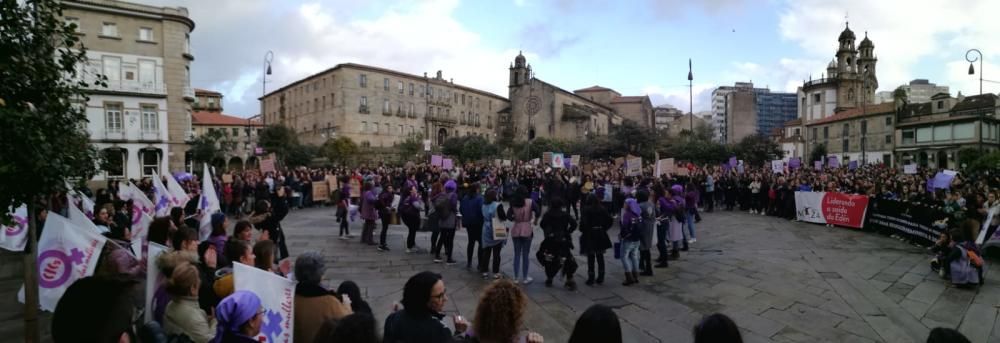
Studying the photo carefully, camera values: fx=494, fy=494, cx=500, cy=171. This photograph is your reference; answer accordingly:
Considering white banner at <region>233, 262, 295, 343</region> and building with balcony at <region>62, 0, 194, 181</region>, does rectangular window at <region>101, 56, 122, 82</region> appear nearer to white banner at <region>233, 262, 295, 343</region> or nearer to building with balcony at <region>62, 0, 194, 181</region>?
building with balcony at <region>62, 0, 194, 181</region>

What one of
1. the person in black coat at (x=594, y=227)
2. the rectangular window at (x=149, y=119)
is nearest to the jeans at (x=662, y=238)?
the person in black coat at (x=594, y=227)

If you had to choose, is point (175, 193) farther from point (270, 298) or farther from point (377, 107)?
point (377, 107)

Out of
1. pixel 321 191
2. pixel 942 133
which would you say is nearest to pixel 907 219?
pixel 321 191

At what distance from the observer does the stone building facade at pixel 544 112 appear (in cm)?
6800

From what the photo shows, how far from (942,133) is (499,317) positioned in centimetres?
6191

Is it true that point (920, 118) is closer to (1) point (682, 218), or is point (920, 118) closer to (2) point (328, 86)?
(1) point (682, 218)

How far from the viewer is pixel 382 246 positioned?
10.0 meters

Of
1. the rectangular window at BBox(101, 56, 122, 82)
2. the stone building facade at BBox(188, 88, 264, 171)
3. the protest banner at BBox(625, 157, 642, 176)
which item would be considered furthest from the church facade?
the protest banner at BBox(625, 157, 642, 176)

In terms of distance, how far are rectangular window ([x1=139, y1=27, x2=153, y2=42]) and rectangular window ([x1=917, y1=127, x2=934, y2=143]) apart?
224ft

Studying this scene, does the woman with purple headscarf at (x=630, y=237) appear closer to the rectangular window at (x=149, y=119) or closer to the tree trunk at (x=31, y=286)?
the tree trunk at (x=31, y=286)

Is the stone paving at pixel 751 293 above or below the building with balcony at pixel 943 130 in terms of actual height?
below

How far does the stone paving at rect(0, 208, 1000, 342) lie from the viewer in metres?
5.81

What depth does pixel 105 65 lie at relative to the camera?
32.8m

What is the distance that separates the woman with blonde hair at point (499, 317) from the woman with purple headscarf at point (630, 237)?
5186 millimetres
